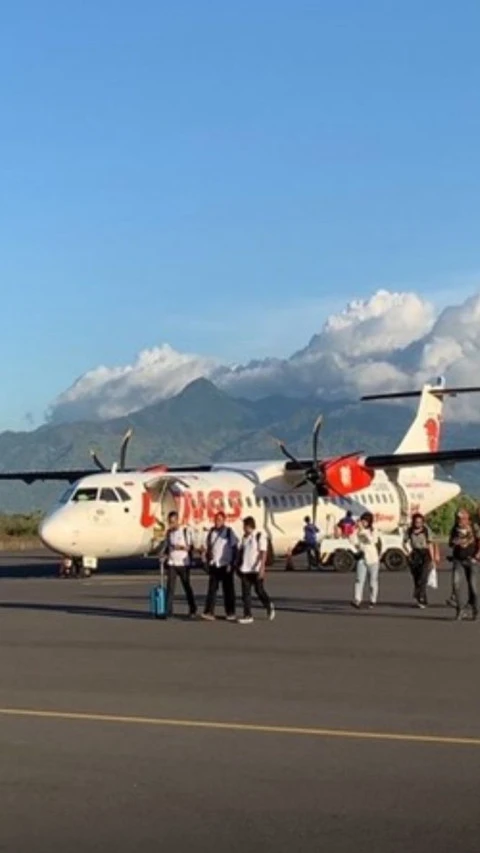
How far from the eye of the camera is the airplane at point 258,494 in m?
33.6

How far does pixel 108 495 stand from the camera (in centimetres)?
Result: 3397

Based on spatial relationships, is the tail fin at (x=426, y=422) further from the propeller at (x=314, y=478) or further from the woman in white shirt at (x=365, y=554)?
the woman in white shirt at (x=365, y=554)

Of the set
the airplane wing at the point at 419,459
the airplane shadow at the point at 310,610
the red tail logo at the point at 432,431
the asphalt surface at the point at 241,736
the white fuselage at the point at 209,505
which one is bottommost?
the asphalt surface at the point at 241,736

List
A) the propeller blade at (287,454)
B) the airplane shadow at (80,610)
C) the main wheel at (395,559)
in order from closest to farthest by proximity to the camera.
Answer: the airplane shadow at (80,610) → the main wheel at (395,559) → the propeller blade at (287,454)

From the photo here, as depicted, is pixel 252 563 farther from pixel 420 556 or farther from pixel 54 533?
pixel 54 533

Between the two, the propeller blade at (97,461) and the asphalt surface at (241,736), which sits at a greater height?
the propeller blade at (97,461)

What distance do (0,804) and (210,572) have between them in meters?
13.7

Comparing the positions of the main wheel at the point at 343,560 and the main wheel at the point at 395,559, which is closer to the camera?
the main wheel at the point at 395,559

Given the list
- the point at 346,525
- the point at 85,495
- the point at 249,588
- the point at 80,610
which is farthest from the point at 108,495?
the point at 249,588

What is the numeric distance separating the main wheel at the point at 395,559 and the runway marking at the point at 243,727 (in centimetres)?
2562

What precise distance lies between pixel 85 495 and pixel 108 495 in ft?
1.86

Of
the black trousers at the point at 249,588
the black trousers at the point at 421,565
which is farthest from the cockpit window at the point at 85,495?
the black trousers at the point at 249,588


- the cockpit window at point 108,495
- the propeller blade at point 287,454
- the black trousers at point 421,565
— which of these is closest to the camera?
the black trousers at point 421,565

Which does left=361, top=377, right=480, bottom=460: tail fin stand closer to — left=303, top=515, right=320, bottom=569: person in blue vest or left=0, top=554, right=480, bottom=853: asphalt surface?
left=303, top=515, right=320, bottom=569: person in blue vest
